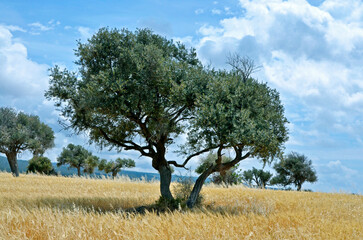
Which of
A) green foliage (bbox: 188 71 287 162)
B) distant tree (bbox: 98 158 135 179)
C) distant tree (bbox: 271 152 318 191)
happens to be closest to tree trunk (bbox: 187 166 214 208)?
green foliage (bbox: 188 71 287 162)

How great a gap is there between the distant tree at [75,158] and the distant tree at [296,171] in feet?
111

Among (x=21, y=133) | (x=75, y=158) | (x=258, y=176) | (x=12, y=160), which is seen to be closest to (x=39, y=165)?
(x=75, y=158)

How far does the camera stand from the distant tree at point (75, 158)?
60500 mm

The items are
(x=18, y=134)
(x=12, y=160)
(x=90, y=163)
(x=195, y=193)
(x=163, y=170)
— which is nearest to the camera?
(x=195, y=193)

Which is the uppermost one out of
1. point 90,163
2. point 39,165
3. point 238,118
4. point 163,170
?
point 238,118

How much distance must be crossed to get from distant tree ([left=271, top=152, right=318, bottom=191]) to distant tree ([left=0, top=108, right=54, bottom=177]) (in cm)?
3223

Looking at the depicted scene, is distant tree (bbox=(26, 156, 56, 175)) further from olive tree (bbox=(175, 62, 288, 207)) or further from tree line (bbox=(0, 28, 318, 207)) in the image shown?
olive tree (bbox=(175, 62, 288, 207))

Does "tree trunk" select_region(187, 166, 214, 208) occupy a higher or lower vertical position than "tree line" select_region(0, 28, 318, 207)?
lower

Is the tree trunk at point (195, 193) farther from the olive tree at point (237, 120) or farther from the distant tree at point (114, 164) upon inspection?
the distant tree at point (114, 164)

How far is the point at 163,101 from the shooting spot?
15055mm

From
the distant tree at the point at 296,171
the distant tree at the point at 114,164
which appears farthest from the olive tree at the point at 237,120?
the distant tree at the point at 114,164

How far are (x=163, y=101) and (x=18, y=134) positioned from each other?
1193 inches

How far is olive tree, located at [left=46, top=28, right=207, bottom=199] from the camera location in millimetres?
14391

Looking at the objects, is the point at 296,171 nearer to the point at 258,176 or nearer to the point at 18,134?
the point at 258,176
